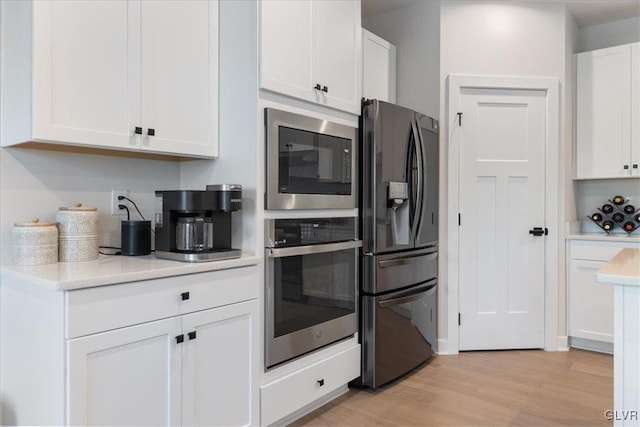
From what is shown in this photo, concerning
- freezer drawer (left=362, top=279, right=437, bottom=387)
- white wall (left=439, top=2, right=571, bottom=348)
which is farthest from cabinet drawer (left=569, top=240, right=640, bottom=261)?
freezer drawer (left=362, top=279, right=437, bottom=387)

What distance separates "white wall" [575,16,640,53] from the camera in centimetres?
381

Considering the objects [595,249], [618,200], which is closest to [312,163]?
[595,249]

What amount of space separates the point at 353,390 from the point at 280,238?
1181 millimetres

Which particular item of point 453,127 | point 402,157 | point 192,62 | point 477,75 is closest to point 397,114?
point 402,157

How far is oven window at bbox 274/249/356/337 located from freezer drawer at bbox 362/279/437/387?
18 cm

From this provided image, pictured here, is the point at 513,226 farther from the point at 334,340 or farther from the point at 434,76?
the point at 334,340

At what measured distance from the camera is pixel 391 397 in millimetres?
2643

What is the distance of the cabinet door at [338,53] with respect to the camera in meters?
2.38

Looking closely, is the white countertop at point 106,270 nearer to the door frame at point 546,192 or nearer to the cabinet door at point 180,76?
the cabinet door at point 180,76

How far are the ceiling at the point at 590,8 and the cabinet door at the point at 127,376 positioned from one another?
117 inches

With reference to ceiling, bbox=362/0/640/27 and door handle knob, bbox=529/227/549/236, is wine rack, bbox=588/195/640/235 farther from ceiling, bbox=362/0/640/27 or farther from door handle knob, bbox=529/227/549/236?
ceiling, bbox=362/0/640/27

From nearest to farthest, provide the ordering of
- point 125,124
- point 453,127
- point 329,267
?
point 125,124 → point 329,267 → point 453,127

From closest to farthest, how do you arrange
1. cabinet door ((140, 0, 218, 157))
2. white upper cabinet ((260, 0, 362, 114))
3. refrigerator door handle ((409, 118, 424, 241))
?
cabinet door ((140, 0, 218, 157))
white upper cabinet ((260, 0, 362, 114))
refrigerator door handle ((409, 118, 424, 241))

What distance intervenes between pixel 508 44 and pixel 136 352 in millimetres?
3415
